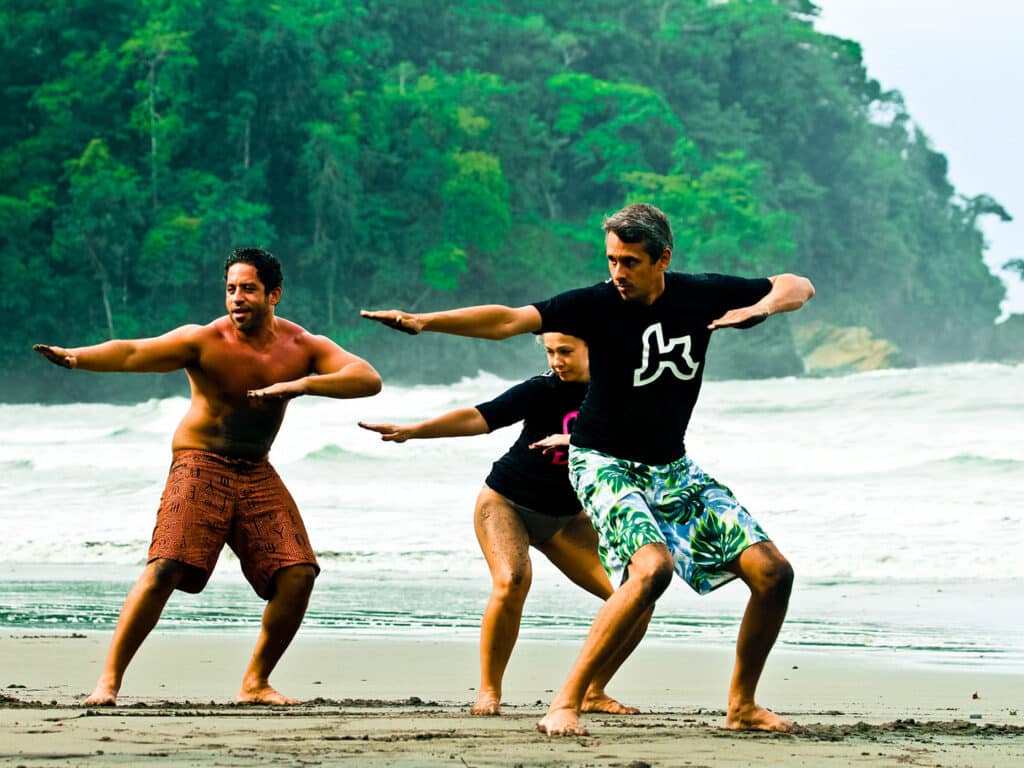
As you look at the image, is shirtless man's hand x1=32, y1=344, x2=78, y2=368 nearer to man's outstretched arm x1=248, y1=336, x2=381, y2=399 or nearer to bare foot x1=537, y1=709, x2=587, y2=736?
man's outstretched arm x1=248, y1=336, x2=381, y2=399

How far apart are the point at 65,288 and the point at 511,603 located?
45.1 metres

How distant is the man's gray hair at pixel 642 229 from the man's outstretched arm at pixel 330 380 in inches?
39.4

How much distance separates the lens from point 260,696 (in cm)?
574

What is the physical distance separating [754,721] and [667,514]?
672 mm

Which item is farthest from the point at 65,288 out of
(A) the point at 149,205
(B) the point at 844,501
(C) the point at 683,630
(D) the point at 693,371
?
(D) the point at 693,371

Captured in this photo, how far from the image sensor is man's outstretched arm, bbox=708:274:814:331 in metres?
4.85

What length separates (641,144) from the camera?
68.4m

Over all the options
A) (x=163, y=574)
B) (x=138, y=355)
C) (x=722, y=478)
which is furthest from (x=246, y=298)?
(x=722, y=478)

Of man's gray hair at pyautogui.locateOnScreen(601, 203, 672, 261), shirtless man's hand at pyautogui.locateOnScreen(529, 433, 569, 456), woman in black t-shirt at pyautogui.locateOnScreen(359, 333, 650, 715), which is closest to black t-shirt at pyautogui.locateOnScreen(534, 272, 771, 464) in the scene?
man's gray hair at pyautogui.locateOnScreen(601, 203, 672, 261)

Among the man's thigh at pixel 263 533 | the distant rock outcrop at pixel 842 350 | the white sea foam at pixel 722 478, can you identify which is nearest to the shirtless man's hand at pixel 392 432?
the man's thigh at pixel 263 533

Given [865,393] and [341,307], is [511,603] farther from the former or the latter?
[341,307]

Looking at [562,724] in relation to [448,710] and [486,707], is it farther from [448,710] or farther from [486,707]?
[448,710]

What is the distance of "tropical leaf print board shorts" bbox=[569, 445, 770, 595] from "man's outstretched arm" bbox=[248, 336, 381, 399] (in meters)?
0.93

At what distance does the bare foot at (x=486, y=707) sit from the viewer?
5.39 metres
